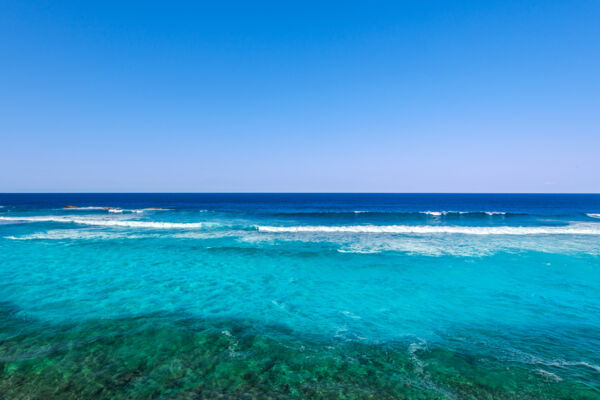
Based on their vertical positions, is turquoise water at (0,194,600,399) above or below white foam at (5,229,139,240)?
below

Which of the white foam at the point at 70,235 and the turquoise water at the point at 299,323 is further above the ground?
the white foam at the point at 70,235

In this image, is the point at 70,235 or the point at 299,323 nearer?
the point at 299,323

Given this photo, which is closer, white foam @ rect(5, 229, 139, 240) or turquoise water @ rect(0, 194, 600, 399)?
turquoise water @ rect(0, 194, 600, 399)

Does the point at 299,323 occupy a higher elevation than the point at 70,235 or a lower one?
lower

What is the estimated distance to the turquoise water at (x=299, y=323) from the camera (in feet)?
18.2

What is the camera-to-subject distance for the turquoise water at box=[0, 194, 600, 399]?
5.55 m

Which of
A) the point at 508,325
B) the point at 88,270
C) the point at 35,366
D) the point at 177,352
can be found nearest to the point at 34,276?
the point at 88,270

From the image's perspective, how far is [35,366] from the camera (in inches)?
233

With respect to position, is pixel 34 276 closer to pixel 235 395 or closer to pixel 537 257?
pixel 235 395

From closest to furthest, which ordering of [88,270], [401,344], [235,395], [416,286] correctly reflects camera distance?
[235,395], [401,344], [416,286], [88,270]

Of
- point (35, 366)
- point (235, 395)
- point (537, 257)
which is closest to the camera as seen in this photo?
point (235, 395)

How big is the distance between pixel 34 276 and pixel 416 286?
1661 cm

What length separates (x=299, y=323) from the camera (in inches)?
330

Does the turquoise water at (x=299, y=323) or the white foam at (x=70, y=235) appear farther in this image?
the white foam at (x=70, y=235)
